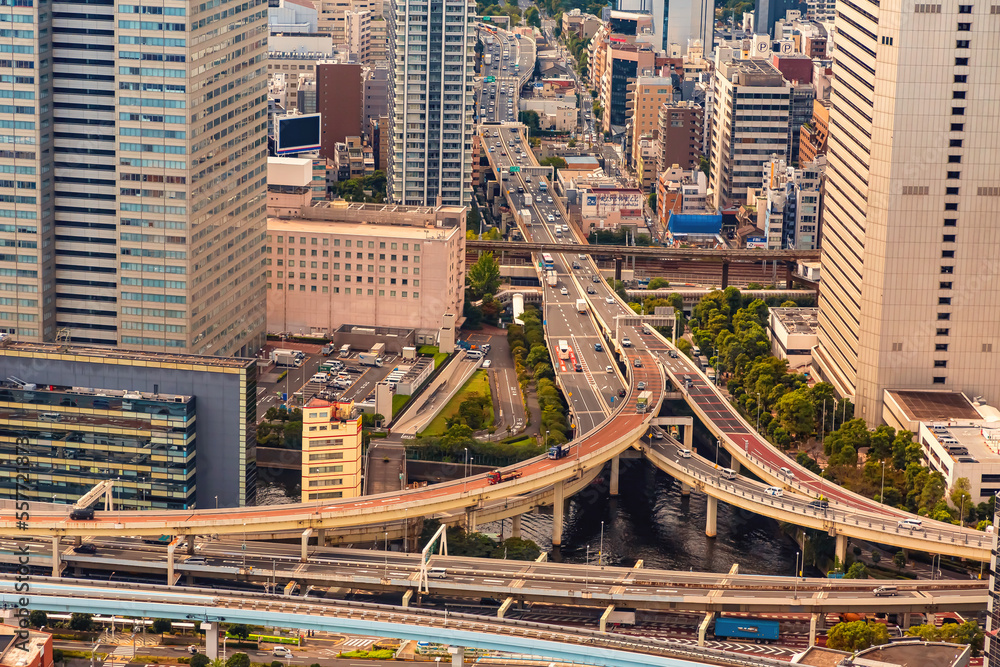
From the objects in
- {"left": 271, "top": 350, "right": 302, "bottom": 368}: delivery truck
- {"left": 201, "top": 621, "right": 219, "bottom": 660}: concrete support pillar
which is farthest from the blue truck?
{"left": 271, "top": 350, "right": 302, "bottom": 368}: delivery truck

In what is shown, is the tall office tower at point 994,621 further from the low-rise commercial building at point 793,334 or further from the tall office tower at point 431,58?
the tall office tower at point 431,58

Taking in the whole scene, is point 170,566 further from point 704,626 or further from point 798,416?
point 798,416

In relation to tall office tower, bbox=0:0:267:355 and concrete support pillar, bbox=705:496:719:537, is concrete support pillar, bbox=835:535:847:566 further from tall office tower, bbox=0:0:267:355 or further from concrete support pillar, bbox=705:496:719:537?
tall office tower, bbox=0:0:267:355

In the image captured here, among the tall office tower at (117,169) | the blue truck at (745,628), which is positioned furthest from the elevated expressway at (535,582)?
the tall office tower at (117,169)

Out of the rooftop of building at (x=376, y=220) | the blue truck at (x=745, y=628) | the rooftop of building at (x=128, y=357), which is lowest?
the blue truck at (x=745, y=628)

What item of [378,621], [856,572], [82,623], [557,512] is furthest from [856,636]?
[82,623]

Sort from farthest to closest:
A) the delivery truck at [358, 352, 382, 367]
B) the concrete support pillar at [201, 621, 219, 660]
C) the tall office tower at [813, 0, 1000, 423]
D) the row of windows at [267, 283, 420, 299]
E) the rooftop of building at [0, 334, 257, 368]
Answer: the row of windows at [267, 283, 420, 299] < the delivery truck at [358, 352, 382, 367] < the tall office tower at [813, 0, 1000, 423] < the rooftop of building at [0, 334, 257, 368] < the concrete support pillar at [201, 621, 219, 660]

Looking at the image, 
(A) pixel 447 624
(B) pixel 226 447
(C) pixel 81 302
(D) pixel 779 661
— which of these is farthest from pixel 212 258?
(D) pixel 779 661
